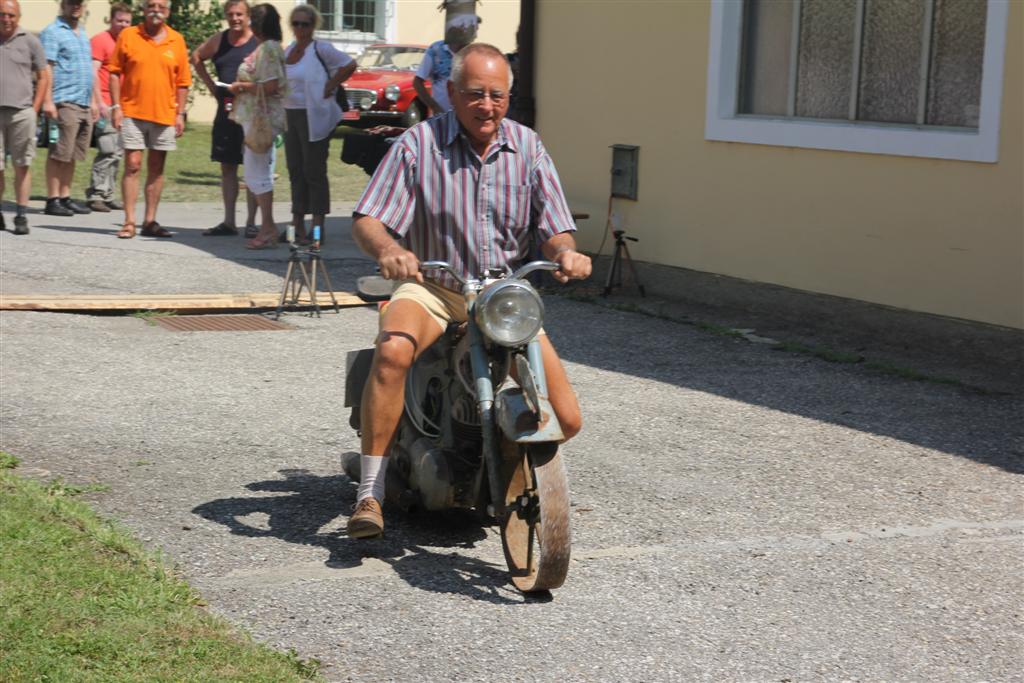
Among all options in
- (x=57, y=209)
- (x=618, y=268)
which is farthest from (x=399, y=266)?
(x=57, y=209)

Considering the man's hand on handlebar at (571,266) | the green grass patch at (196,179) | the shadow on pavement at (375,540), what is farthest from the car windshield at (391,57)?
the man's hand on handlebar at (571,266)

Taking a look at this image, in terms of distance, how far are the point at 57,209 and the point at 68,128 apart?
2.94ft

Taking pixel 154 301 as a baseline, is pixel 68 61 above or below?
above

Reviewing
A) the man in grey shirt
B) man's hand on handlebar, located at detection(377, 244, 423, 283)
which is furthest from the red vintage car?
man's hand on handlebar, located at detection(377, 244, 423, 283)

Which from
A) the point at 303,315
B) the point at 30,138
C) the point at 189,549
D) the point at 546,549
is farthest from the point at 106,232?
the point at 546,549

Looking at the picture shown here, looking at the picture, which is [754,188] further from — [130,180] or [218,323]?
[130,180]

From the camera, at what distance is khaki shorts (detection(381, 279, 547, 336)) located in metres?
5.28

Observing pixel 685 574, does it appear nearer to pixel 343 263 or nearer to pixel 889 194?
pixel 889 194

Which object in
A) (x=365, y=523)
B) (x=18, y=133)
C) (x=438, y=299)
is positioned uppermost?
(x=18, y=133)

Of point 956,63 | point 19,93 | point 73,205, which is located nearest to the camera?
point 956,63

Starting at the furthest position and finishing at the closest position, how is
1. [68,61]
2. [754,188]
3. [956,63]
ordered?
[68,61], [754,188], [956,63]

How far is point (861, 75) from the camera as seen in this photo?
995 centimetres

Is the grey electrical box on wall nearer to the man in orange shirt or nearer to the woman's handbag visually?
the woman's handbag

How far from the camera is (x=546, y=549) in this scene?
4.66m
